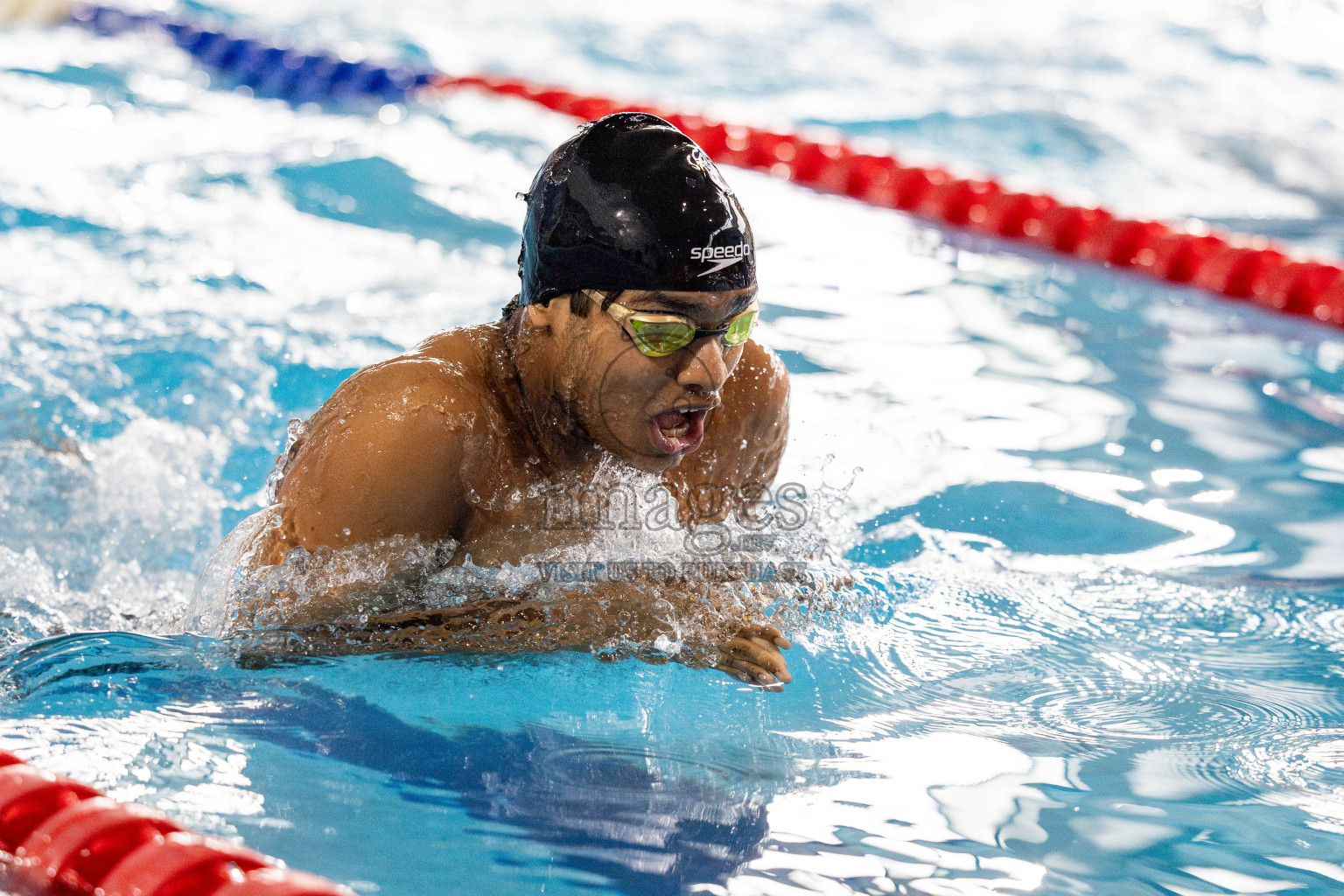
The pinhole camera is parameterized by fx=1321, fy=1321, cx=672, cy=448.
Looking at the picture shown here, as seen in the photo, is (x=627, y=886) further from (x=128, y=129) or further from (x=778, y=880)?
(x=128, y=129)

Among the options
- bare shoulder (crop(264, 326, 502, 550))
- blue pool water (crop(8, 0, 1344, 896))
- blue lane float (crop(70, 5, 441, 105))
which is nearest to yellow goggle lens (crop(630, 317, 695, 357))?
bare shoulder (crop(264, 326, 502, 550))

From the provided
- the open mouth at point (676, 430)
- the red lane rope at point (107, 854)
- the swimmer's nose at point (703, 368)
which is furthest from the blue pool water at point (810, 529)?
the swimmer's nose at point (703, 368)

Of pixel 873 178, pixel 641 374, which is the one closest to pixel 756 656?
pixel 641 374

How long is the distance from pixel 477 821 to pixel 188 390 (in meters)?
2.20

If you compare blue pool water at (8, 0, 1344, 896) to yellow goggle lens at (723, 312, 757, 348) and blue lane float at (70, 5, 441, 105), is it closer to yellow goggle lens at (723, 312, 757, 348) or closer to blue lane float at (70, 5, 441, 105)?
blue lane float at (70, 5, 441, 105)

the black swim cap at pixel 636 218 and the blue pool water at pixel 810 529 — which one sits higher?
the black swim cap at pixel 636 218

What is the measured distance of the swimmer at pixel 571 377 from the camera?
202cm

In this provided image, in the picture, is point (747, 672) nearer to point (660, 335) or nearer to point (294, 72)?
point (660, 335)

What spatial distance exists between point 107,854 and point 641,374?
101 cm

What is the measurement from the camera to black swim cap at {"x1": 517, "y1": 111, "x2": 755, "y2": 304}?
2.00 m

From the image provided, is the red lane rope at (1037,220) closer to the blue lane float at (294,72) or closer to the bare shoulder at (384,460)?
the blue lane float at (294,72)

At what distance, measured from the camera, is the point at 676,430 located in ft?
7.09

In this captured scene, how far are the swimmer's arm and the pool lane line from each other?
3.53 metres

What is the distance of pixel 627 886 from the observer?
71.6 inches
